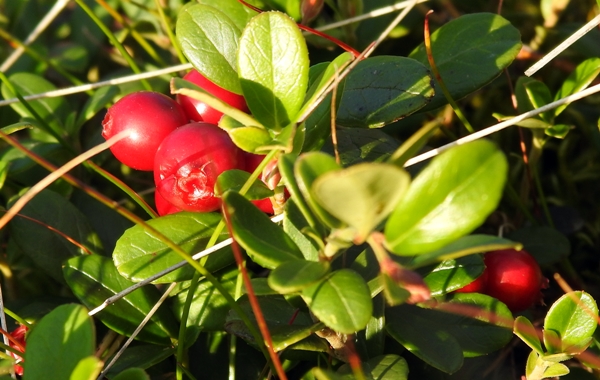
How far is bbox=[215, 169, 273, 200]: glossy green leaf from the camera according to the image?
41.6 inches

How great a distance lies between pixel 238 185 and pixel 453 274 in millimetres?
400

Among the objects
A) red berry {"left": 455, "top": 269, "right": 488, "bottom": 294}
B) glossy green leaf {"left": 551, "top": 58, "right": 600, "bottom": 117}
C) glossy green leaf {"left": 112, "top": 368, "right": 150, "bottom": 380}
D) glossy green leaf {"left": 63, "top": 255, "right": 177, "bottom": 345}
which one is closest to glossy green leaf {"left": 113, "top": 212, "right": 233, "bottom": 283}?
glossy green leaf {"left": 63, "top": 255, "right": 177, "bottom": 345}

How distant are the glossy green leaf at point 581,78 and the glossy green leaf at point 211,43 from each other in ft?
2.27

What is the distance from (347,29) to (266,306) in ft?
2.78

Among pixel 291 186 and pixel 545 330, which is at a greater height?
pixel 291 186

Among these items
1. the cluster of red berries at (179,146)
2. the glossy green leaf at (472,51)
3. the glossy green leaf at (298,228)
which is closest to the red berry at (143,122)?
the cluster of red berries at (179,146)

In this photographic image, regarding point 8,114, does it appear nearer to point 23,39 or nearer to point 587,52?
point 23,39

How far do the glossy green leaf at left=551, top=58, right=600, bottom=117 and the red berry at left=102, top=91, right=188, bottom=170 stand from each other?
2.65 feet

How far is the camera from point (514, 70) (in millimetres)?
1935

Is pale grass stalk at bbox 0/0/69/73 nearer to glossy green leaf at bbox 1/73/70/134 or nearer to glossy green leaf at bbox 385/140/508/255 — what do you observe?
glossy green leaf at bbox 1/73/70/134

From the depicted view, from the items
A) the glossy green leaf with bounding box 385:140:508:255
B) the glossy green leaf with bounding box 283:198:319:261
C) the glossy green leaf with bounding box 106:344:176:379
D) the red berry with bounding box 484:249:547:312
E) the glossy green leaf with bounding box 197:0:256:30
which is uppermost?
the glossy green leaf with bounding box 197:0:256:30

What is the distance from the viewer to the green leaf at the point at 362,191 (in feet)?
2.29

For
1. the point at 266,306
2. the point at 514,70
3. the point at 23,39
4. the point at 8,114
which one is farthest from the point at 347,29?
the point at 23,39

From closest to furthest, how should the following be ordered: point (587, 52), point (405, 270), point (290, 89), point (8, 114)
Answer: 1. point (405, 270)
2. point (290, 89)
3. point (587, 52)
4. point (8, 114)
